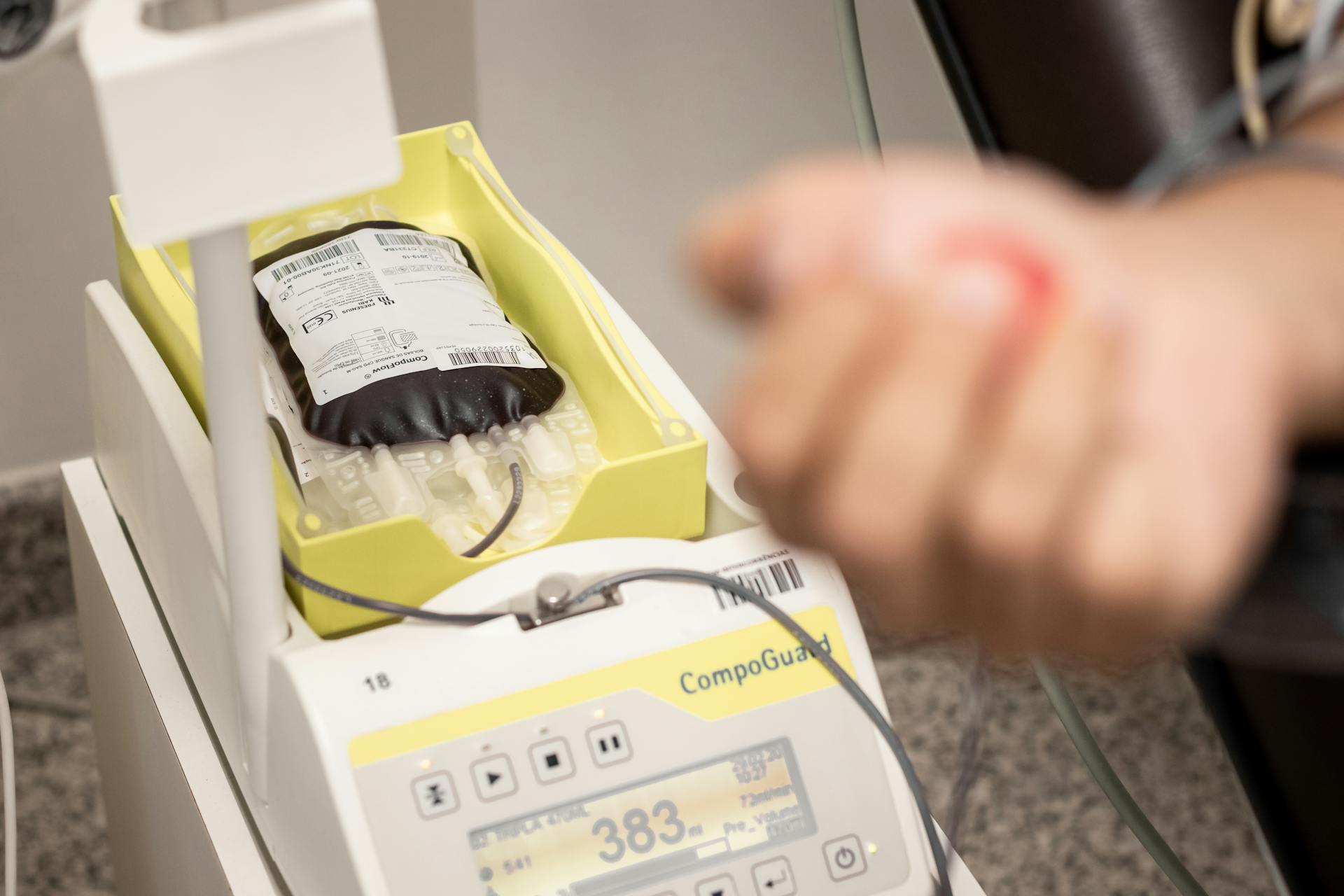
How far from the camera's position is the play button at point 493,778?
62cm

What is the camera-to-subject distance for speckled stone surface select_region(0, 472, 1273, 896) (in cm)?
140

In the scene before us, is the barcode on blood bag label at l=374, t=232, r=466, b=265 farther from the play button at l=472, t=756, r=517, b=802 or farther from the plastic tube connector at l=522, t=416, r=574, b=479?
the play button at l=472, t=756, r=517, b=802

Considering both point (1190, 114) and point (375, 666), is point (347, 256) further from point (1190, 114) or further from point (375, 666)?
point (1190, 114)

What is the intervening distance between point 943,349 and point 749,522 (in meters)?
0.46

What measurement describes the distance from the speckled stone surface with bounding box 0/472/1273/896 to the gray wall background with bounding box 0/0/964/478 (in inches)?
7.7

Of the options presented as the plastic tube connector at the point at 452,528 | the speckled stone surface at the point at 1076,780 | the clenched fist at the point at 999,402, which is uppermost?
the clenched fist at the point at 999,402

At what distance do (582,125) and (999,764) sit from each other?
0.84 m

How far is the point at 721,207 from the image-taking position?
0.30m

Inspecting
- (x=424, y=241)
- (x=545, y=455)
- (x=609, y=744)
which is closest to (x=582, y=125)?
(x=424, y=241)

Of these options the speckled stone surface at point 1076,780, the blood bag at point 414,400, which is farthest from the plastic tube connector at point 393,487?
the speckled stone surface at point 1076,780

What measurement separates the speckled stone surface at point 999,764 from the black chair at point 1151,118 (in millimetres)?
683

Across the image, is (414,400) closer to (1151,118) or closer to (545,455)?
(545,455)

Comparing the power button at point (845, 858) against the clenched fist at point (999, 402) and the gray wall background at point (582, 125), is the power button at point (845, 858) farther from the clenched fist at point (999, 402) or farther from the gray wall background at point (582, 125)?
the gray wall background at point (582, 125)

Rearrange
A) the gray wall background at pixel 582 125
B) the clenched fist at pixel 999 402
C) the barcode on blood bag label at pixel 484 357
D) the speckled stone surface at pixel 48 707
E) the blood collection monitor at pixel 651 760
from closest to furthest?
the clenched fist at pixel 999 402, the blood collection monitor at pixel 651 760, the barcode on blood bag label at pixel 484 357, the gray wall background at pixel 582 125, the speckled stone surface at pixel 48 707
